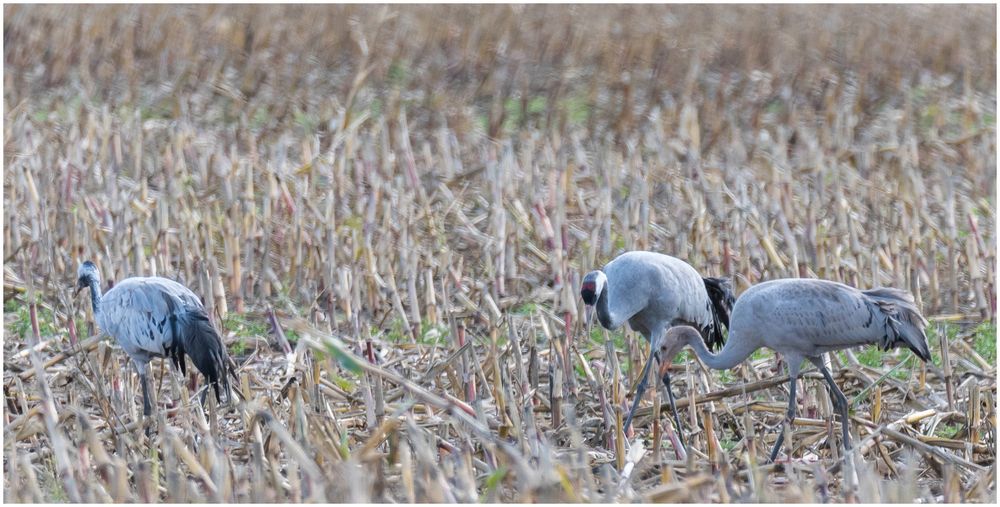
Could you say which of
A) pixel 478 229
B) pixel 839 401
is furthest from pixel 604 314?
pixel 478 229

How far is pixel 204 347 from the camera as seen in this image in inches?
219

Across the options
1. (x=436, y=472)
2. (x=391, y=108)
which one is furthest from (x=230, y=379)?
(x=391, y=108)

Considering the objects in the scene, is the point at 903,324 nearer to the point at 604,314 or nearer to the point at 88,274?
the point at 604,314

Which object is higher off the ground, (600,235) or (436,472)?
(436,472)

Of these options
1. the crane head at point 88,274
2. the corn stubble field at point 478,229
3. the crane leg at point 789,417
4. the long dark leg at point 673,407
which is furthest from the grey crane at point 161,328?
the crane leg at point 789,417

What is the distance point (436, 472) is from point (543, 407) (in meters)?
2.05

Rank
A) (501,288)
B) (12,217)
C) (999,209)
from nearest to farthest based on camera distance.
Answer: (501,288), (12,217), (999,209)

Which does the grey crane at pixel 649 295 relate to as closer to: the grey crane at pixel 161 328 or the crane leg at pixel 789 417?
the crane leg at pixel 789 417

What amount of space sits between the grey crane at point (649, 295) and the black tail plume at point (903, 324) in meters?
0.85

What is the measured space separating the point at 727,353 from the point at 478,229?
316 cm

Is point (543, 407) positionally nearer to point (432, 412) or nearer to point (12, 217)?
point (432, 412)

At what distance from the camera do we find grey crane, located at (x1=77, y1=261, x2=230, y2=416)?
555 centimetres

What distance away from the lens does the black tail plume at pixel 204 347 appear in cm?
552

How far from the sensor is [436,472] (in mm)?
3518
